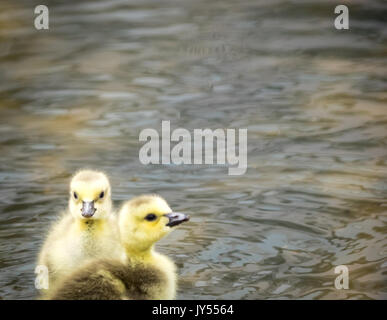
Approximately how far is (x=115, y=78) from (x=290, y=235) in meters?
2.86

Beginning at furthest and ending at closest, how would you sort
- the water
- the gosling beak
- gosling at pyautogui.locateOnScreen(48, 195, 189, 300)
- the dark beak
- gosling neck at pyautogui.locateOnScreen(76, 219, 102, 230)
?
the water
gosling neck at pyautogui.locateOnScreen(76, 219, 102, 230)
the dark beak
the gosling beak
gosling at pyautogui.locateOnScreen(48, 195, 189, 300)

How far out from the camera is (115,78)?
267 inches

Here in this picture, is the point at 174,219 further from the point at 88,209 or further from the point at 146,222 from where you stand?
the point at 88,209

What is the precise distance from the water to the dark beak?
38cm

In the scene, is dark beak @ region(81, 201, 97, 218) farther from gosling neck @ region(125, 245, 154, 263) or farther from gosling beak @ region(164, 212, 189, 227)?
gosling beak @ region(164, 212, 189, 227)

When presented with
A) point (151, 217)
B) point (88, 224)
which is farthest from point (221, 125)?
point (151, 217)

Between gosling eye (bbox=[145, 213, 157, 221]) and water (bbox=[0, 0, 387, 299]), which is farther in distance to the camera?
water (bbox=[0, 0, 387, 299])

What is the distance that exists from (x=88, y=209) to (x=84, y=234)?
138 millimetres

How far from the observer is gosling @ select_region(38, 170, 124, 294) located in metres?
3.65

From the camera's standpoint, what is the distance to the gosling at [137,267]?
328cm

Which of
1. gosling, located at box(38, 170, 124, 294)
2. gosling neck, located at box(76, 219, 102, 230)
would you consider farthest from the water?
gosling neck, located at box(76, 219, 102, 230)
